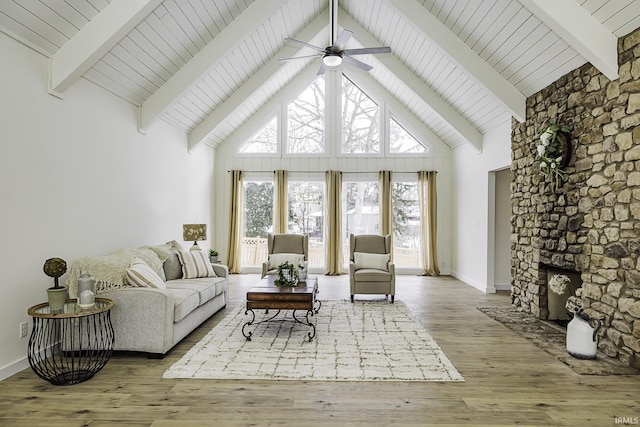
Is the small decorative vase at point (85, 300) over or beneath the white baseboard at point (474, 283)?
over

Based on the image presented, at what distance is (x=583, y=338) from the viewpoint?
3.67 meters

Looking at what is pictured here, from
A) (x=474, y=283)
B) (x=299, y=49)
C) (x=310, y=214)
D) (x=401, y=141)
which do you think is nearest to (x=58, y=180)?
(x=299, y=49)

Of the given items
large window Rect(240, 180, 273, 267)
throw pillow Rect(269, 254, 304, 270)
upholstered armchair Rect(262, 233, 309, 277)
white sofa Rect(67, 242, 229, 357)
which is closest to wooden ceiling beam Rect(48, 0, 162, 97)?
white sofa Rect(67, 242, 229, 357)

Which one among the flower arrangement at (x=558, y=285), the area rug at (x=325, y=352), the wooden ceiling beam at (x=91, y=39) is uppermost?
the wooden ceiling beam at (x=91, y=39)

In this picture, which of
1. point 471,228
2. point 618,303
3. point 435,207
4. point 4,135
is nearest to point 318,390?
point 618,303

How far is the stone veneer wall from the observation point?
3.49 meters

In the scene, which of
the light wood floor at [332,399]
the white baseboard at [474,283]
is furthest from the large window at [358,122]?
the light wood floor at [332,399]

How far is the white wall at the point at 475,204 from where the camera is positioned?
658cm

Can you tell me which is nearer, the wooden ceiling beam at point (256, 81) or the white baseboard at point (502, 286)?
the wooden ceiling beam at point (256, 81)

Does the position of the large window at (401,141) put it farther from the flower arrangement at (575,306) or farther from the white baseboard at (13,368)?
the white baseboard at (13,368)

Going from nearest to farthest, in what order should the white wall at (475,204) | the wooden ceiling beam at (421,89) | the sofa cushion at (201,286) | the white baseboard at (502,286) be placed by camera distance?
the sofa cushion at (201,286) → the white wall at (475,204) → the wooden ceiling beam at (421,89) → the white baseboard at (502,286)

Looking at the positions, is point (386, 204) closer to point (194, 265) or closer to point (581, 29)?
point (194, 265)

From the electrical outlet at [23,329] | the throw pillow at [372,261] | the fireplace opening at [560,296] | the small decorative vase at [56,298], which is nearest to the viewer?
the small decorative vase at [56,298]

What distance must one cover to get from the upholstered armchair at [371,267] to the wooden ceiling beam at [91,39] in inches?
165
